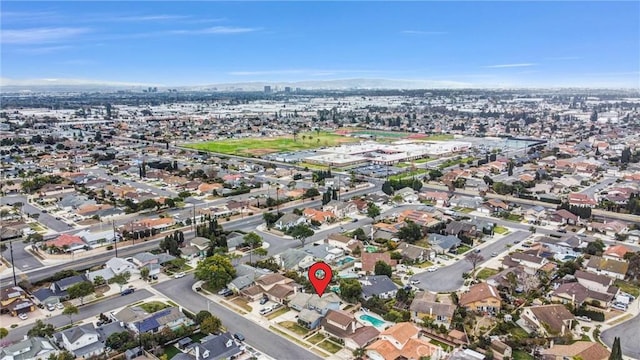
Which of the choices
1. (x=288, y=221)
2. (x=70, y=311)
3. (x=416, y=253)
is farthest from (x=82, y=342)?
(x=416, y=253)

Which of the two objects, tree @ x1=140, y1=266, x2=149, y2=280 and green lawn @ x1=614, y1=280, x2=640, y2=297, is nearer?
green lawn @ x1=614, y1=280, x2=640, y2=297

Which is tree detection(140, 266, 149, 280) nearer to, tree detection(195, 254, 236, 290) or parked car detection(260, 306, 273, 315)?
tree detection(195, 254, 236, 290)

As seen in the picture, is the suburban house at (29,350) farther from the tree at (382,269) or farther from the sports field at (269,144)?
the sports field at (269,144)

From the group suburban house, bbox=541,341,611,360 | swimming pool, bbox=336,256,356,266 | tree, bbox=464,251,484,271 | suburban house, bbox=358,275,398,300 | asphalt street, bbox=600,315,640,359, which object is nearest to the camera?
suburban house, bbox=541,341,611,360

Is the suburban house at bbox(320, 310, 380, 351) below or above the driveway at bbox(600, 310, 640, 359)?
above

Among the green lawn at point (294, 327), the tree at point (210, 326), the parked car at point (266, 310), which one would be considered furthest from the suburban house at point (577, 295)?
the tree at point (210, 326)

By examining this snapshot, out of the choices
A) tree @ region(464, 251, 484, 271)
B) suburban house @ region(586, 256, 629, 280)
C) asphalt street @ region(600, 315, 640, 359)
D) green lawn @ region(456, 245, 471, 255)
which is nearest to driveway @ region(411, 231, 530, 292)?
tree @ region(464, 251, 484, 271)

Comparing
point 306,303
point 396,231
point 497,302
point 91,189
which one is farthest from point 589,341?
point 91,189
